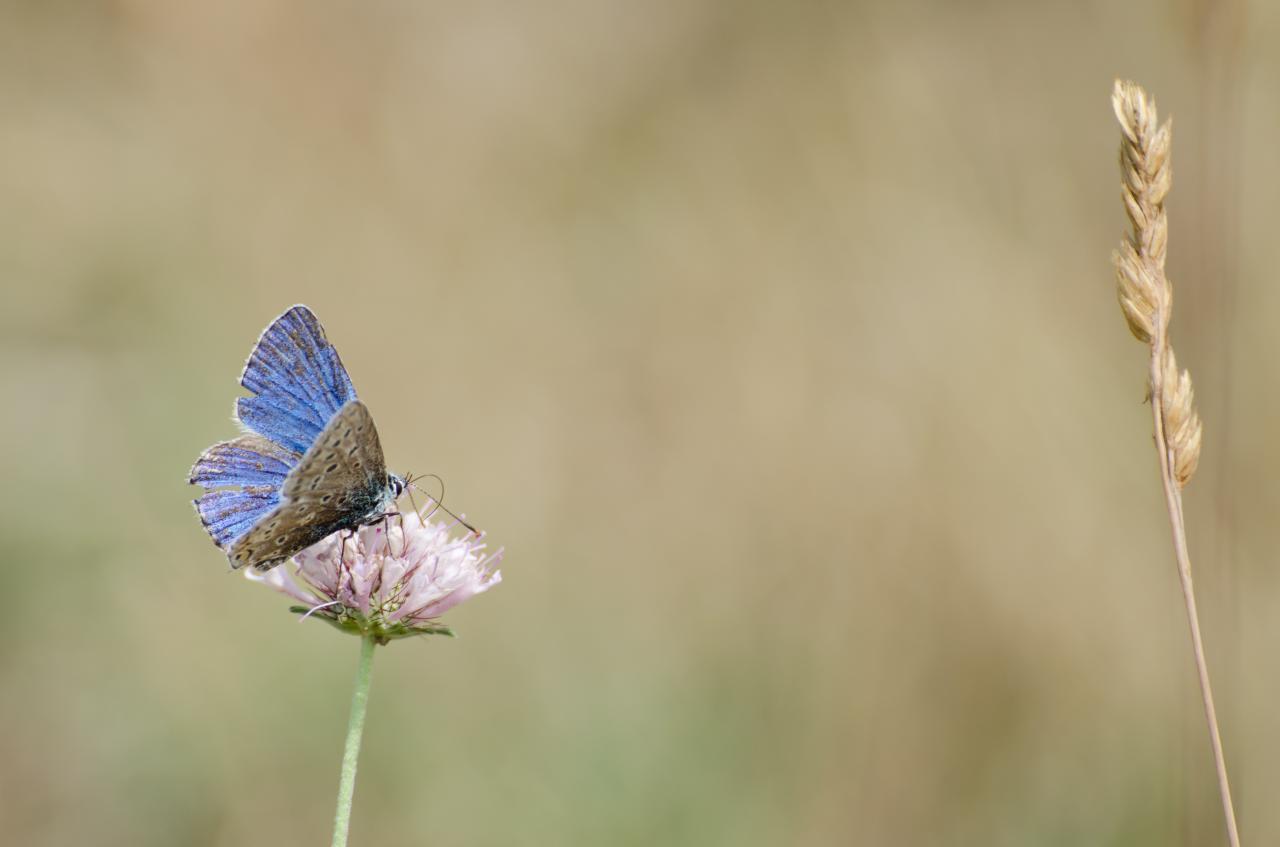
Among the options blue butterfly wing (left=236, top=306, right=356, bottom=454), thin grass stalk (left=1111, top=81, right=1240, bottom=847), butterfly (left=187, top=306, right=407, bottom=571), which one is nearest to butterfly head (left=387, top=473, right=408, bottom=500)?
butterfly (left=187, top=306, right=407, bottom=571)

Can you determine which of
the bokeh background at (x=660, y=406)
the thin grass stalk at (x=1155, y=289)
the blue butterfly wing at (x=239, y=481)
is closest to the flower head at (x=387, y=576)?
the blue butterfly wing at (x=239, y=481)

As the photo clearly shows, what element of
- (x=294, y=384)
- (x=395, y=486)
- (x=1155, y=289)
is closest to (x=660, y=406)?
(x=395, y=486)

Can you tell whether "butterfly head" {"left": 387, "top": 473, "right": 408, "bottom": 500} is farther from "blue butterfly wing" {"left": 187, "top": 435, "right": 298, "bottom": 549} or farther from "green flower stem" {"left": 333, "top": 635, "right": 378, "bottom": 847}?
"green flower stem" {"left": 333, "top": 635, "right": 378, "bottom": 847}

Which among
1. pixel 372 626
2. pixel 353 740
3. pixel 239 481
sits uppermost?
pixel 239 481

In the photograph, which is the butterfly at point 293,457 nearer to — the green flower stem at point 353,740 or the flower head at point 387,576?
the flower head at point 387,576

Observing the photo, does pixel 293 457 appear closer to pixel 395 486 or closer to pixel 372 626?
pixel 395 486

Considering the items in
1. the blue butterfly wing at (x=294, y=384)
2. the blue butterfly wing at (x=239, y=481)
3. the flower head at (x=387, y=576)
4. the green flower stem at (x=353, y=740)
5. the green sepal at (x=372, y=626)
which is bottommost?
the green flower stem at (x=353, y=740)

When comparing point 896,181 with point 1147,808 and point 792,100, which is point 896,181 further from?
point 1147,808
